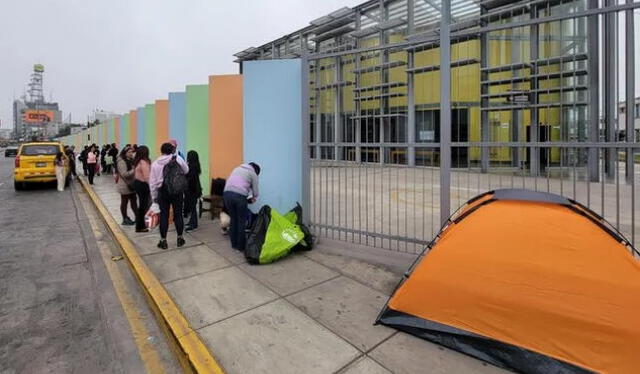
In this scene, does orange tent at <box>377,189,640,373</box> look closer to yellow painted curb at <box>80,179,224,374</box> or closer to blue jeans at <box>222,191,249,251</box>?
yellow painted curb at <box>80,179,224,374</box>

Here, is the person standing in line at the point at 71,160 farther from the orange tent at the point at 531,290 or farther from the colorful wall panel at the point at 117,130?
the orange tent at the point at 531,290

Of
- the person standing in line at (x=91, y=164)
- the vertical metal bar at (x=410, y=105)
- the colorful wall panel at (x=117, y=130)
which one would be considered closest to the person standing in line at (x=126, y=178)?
the vertical metal bar at (x=410, y=105)

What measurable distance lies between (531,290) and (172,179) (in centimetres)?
505

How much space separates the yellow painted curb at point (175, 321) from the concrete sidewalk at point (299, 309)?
81 millimetres

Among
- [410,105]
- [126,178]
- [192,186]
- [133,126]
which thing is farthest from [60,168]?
[410,105]

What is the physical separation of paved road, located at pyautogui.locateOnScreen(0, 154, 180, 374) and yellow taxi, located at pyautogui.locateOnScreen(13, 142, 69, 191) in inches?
306

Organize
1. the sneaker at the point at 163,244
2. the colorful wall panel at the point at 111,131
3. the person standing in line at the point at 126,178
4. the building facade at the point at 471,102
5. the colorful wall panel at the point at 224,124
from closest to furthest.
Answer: the building facade at the point at 471,102, the sneaker at the point at 163,244, the person standing in line at the point at 126,178, the colorful wall panel at the point at 224,124, the colorful wall panel at the point at 111,131

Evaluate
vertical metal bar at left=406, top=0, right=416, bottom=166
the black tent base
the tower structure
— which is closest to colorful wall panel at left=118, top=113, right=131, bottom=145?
vertical metal bar at left=406, top=0, right=416, bottom=166

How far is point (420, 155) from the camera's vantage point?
16.1 ft

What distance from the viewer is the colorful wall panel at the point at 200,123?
945cm

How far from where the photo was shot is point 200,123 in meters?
9.63

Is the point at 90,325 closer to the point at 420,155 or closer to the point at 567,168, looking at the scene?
the point at 420,155

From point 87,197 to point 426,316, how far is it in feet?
42.4

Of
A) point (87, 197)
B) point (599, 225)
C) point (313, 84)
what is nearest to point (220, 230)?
point (313, 84)
